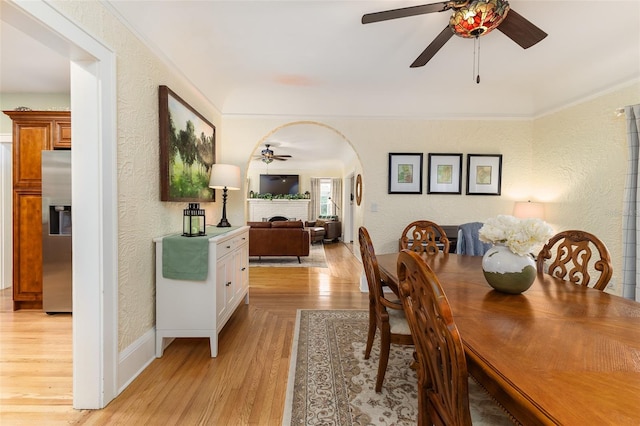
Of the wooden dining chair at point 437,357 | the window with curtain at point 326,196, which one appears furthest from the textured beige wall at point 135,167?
the window with curtain at point 326,196

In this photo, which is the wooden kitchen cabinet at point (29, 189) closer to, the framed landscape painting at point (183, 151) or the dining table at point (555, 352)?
the framed landscape painting at point (183, 151)

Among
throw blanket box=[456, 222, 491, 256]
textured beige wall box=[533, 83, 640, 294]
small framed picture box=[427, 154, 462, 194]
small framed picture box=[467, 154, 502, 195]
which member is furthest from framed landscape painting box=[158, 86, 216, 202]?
textured beige wall box=[533, 83, 640, 294]

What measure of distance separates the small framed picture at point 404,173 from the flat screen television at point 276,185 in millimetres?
5792

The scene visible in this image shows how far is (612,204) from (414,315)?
3.26 meters

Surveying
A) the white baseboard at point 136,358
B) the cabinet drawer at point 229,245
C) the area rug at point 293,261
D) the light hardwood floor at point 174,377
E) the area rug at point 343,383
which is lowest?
the light hardwood floor at point 174,377

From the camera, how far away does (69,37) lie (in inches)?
54.8

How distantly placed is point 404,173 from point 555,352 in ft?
10.6

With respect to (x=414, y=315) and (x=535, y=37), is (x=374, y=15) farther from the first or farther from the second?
(x=414, y=315)

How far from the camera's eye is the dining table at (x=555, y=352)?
2.10ft

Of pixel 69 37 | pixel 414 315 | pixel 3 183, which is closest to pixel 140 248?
pixel 69 37

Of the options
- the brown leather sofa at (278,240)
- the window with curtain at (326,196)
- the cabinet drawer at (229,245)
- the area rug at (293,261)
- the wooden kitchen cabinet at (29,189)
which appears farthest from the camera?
the window with curtain at (326,196)

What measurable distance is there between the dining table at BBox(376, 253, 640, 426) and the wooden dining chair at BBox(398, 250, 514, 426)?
97 mm

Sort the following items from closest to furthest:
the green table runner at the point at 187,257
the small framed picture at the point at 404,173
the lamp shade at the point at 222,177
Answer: the green table runner at the point at 187,257, the lamp shade at the point at 222,177, the small framed picture at the point at 404,173

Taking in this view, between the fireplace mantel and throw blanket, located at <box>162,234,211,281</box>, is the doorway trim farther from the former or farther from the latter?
the fireplace mantel
